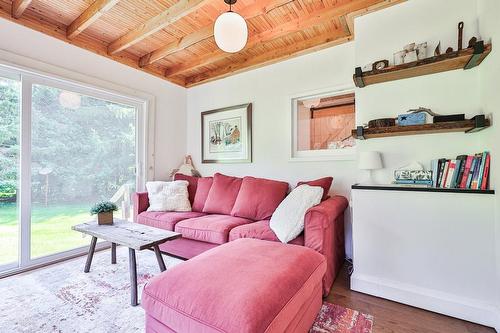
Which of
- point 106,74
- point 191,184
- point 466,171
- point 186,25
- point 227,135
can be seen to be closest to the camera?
point 466,171

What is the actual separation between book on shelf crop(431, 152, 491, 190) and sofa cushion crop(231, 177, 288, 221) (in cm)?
141

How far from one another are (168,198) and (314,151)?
6.34ft

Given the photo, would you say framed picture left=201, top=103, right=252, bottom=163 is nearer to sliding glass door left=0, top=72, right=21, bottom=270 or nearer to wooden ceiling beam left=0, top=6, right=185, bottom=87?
wooden ceiling beam left=0, top=6, right=185, bottom=87

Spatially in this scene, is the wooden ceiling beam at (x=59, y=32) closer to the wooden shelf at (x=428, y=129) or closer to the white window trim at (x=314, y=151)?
the white window trim at (x=314, y=151)

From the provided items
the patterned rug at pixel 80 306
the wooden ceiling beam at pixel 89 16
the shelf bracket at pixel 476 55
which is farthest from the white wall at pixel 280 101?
the wooden ceiling beam at pixel 89 16

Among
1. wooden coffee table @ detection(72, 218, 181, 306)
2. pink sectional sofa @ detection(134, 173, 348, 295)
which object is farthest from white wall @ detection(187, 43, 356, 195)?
wooden coffee table @ detection(72, 218, 181, 306)

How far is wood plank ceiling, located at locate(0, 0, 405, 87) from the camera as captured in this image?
220cm

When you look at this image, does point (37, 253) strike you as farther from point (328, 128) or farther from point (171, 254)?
point (328, 128)

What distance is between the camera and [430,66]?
5.84 feet

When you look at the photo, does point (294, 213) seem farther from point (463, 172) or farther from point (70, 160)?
point (70, 160)

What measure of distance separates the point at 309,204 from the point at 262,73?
2094 mm

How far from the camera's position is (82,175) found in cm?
290

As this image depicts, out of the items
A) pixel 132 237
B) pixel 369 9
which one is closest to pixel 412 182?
pixel 369 9

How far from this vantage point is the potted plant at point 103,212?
230 centimetres
